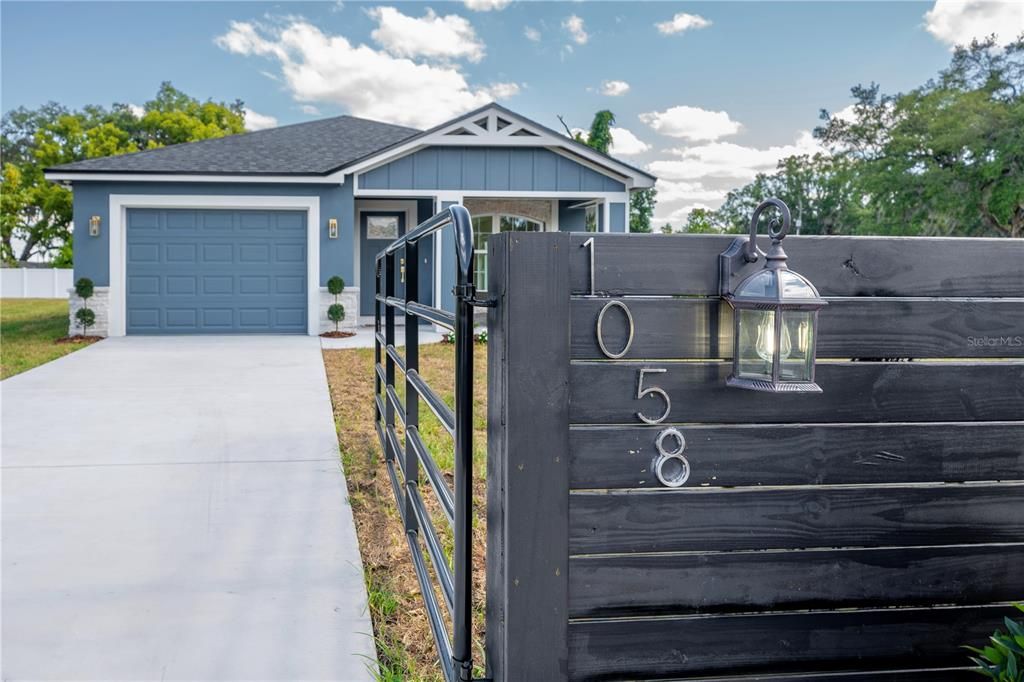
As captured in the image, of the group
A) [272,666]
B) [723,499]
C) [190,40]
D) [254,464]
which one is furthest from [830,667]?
[190,40]

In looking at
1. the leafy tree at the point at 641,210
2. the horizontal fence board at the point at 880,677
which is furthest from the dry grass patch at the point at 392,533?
the leafy tree at the point at 641,210

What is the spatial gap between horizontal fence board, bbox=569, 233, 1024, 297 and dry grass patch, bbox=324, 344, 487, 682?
60.1 inches

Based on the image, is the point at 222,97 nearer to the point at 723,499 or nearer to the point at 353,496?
the point at 353,496

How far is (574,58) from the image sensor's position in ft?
101

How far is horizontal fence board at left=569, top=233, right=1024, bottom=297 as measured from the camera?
5.95ft

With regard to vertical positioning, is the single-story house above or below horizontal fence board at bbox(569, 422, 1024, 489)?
above

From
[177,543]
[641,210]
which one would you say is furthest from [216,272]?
[641,210]

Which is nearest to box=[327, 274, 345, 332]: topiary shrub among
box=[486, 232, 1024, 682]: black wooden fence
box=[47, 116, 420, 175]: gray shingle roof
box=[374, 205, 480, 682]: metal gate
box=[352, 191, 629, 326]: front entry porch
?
box=[352, 191, 629, 326]: front entry porch

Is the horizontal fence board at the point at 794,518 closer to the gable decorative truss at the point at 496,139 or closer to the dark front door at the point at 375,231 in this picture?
the gable decorative truss at the point at 496,139

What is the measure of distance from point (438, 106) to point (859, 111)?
70.0ft

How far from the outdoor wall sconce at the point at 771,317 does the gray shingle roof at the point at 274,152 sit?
40.3 ft

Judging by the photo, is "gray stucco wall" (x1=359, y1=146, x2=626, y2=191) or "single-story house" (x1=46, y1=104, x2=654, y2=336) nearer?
"single-story house" (x1=46, y1=104, x2=654, y2=336)

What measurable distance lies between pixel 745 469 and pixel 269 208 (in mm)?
12592

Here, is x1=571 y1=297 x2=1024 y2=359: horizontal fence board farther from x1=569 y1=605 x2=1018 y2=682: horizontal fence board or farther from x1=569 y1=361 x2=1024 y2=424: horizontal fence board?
x1=569 y1=605 x2=1018 y2=682: horizontal fence board
